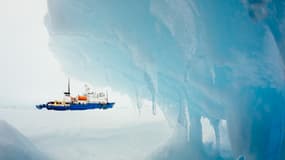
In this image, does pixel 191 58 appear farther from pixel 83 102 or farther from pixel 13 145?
pixel 13 145

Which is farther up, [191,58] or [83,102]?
[191,58]

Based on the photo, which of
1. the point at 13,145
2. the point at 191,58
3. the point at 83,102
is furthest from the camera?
the point at 191,58

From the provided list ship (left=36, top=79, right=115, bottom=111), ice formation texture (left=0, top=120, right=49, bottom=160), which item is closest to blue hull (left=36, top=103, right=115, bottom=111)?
ship (left=36, top=79, right=115, bottom=111)

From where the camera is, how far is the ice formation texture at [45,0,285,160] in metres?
3.47

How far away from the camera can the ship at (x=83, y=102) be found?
3.24 meters

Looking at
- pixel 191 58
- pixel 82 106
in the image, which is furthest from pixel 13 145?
pixel 191 58

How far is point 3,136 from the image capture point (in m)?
3.16

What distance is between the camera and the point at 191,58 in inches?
142

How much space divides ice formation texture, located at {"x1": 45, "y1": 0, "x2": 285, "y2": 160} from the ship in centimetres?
10

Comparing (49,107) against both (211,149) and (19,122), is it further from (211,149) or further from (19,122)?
(211,149)

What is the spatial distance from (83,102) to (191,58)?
101cm

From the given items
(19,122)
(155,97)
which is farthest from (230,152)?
(19,122)

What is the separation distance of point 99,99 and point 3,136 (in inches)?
30.9

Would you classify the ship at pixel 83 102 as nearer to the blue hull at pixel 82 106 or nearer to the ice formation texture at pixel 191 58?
the blue hull at pixel 82 106
